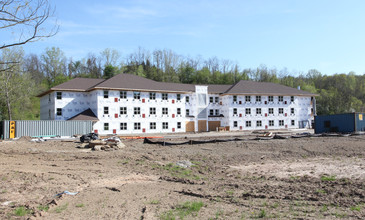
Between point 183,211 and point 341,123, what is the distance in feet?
118

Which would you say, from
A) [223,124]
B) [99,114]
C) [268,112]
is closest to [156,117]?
[99,114]

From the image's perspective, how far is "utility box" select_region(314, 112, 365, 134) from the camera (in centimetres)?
3622

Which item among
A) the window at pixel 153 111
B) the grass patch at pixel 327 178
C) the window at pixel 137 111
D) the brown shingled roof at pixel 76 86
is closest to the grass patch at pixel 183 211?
the grass patch at pixel 327 178

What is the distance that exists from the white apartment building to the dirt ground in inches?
1163

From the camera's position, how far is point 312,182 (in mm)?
10758

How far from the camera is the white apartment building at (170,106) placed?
4559 cm

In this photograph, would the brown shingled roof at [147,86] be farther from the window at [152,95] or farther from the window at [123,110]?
the window at [123,110]

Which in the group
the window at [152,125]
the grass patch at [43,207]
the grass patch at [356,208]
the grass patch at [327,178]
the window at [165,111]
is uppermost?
the window at [165,111]

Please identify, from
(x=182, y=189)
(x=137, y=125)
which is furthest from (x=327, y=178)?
(x=137, y=125)

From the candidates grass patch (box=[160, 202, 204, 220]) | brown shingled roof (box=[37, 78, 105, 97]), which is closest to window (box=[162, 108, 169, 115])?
brown shingled roof (box=[37, 78, 105, 97])

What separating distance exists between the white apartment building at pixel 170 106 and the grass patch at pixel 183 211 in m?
37.8

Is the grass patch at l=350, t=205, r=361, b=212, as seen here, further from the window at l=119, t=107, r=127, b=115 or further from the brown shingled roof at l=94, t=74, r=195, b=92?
the window at l=119, t=107, r=127, b=115

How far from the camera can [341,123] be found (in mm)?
37750

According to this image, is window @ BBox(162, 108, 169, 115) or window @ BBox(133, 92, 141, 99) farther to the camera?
window @ BBox(162, 108, 169, 115)
